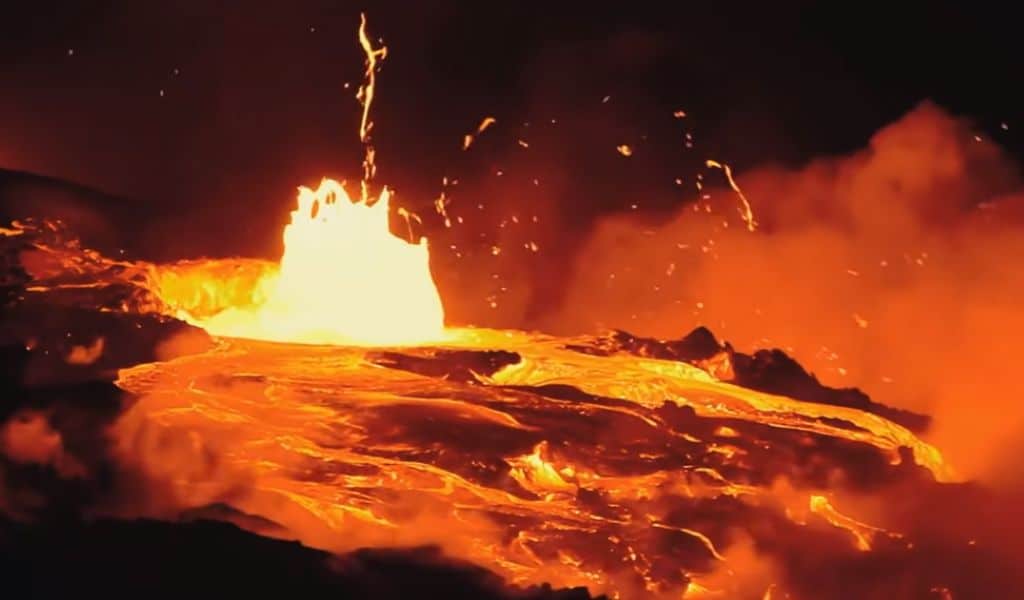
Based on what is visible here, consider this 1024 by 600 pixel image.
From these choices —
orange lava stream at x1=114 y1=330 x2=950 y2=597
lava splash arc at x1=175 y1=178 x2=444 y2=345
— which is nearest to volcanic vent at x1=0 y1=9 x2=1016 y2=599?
orange lava stream at x1=114 y1=330 x2=950 y2=597

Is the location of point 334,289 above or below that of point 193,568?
above

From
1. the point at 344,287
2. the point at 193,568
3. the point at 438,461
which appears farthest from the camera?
the point at 344,287

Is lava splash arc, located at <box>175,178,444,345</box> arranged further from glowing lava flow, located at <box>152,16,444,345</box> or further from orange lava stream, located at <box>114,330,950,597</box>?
orange lava stream, located at <box>114,330,950,597</box>

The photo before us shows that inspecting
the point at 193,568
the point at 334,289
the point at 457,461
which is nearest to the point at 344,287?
the point at 334,289

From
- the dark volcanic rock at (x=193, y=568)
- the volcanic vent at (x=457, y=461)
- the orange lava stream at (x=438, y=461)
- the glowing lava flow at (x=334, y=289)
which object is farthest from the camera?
the glowing lava flow at (x=334, y=289)

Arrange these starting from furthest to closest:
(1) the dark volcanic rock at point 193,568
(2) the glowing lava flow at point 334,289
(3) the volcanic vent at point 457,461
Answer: (2) the glowing lava flow at point 334,289 < (3) the volcanic vent at point 457,461 < (1) the dark volcanic rock at point 193,568

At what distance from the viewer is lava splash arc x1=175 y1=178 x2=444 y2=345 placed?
46.1 ft

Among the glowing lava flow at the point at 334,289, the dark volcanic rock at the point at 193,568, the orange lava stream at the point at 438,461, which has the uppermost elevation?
the glowing lava flow at the point at 334,289

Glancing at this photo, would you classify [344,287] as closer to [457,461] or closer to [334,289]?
[334,289]

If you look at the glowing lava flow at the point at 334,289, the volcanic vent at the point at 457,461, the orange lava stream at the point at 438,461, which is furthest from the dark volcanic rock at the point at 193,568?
the glowing lava flow at the point at 334,289

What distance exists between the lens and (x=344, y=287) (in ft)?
47.9

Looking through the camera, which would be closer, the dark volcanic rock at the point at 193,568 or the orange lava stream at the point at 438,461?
the dark volcanic rock at the point at 193,568

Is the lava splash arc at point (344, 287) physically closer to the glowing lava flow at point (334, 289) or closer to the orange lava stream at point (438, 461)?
the glowing lava flow at point (334, 289)

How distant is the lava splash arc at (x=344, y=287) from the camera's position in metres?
14.1
